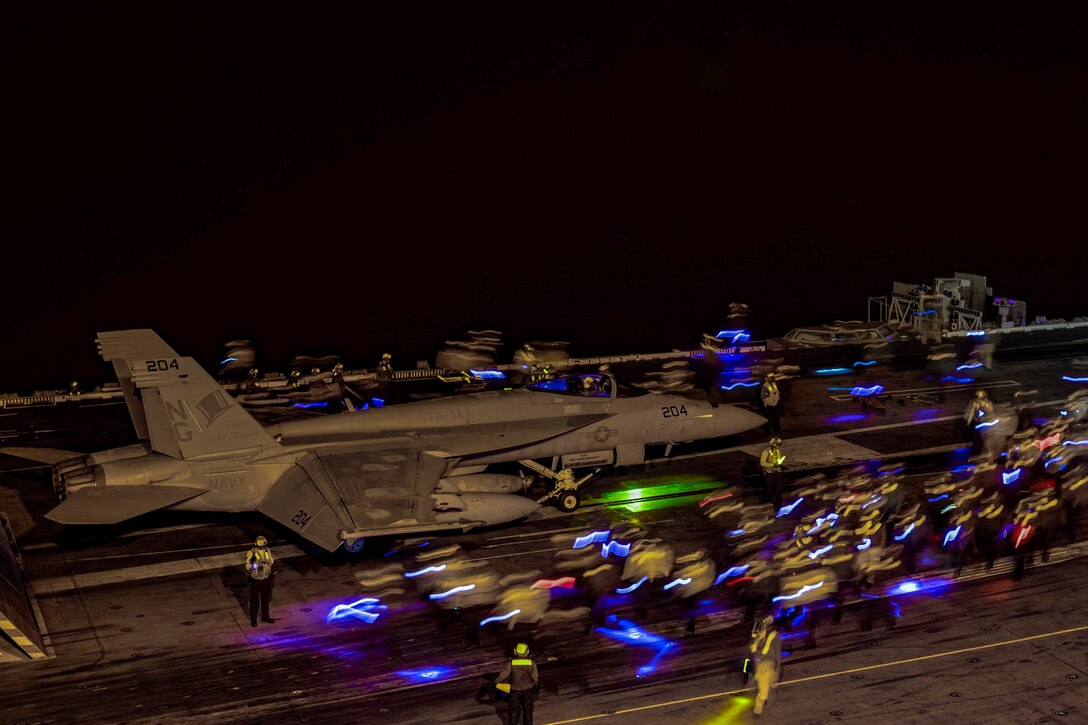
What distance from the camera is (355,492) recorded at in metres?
23.2

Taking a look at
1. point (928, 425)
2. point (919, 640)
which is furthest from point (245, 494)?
point (928, 425)

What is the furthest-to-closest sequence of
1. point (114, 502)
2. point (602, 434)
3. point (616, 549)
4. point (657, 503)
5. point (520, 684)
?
point (602, 434) → point (657, 503) → point (616, 549) → point (114, 502) → point (520, 684)

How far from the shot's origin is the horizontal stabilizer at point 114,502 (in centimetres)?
2208

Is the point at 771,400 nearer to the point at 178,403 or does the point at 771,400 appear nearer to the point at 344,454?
the point at 344,454

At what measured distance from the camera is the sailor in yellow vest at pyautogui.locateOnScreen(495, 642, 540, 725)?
53.6 ft

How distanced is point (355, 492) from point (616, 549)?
19.4 ft

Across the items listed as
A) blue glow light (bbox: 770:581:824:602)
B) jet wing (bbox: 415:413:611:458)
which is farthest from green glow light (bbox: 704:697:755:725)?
jet wing (bbox: 415:413:611:458)

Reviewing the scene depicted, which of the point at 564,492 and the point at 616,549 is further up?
the point at 564,492

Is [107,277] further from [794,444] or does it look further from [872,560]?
[872,560]

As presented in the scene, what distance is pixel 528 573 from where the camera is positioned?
23312mm

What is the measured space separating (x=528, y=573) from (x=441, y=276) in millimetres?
41212

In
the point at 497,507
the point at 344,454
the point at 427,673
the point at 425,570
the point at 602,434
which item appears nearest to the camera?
the point at 427,673

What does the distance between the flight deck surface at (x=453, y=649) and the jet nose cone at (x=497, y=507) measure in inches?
32.1

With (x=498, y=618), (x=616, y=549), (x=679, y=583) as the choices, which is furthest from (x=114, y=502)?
(x=679, y=583)
